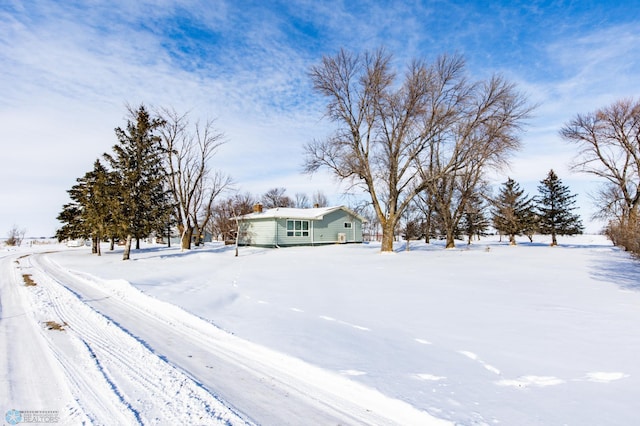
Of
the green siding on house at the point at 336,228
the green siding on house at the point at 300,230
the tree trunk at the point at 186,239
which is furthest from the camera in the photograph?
the green siding on house at the point at 336,228

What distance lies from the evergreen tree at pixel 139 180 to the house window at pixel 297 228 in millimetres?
10454

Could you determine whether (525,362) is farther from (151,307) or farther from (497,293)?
(151,307)

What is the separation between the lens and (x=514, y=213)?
30203 millimetres

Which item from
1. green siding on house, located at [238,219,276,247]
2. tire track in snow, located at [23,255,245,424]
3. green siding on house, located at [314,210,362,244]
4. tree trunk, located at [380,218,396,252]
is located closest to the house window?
green siding on house, located at [314,210,362,244]

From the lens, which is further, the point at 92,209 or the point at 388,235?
the point at 92,209

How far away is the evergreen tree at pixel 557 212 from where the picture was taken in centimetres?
3453

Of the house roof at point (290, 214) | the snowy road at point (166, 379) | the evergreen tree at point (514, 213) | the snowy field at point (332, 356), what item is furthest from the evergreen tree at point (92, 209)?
the evergreen tree at point (514, 213)

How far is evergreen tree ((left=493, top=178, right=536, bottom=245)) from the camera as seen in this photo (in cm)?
2805

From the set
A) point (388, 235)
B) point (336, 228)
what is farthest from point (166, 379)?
point (336, 228)

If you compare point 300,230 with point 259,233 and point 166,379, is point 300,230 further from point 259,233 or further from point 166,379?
point 166,379

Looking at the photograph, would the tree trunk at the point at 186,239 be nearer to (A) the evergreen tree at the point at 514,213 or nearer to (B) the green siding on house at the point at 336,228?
(B) the green siding on house at the point at 336,228

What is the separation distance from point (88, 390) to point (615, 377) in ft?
17.8

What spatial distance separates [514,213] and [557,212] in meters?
8.48

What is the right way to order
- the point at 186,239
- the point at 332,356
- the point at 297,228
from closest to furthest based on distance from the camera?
the point at 332,356
the point at 186,239
the point at 297,228
